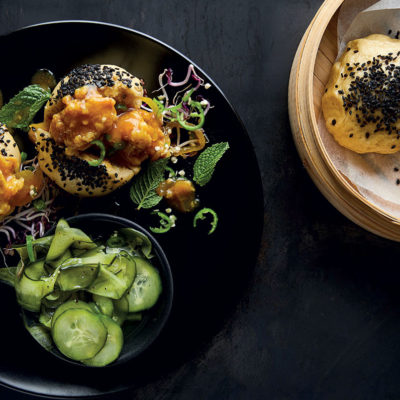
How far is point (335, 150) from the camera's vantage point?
278cm

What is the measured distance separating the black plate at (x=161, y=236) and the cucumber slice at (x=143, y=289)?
0.94ft

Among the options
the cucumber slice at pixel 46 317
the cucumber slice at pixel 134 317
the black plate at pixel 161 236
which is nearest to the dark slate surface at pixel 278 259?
the black plate at pixel 161 236

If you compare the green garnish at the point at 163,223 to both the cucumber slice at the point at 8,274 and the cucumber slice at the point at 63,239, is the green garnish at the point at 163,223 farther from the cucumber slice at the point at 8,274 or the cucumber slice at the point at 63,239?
the cucumber slice at the point at 8,274

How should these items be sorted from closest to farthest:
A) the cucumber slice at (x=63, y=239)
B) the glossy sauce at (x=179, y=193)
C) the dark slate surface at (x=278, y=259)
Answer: the cucumber slice at (x=63, y=239), the glossy sauce at (x=179, y=193), the dark slate surface at (x=278, y=259)

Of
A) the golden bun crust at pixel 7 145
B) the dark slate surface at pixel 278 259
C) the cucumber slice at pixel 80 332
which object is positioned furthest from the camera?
the dark slate surface at pixel 278 259

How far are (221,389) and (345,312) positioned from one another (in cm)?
98

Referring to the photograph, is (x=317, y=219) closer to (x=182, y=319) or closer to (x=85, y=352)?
(x=182, y=319)

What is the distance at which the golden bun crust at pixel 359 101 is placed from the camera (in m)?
2.65

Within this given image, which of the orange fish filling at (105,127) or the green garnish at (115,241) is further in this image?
the green garnish at (115,241)

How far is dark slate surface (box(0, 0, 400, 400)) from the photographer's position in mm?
2939

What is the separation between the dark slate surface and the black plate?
280mm

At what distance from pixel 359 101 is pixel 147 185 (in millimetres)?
1344

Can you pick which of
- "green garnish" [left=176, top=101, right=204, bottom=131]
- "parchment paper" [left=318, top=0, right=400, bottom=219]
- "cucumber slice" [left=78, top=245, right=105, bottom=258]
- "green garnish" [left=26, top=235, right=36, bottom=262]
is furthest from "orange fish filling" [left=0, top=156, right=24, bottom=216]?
"parchment paper" [left=318, top=0, right=400, bottom=219]

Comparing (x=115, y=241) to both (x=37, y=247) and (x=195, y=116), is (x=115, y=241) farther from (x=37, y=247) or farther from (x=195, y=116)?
(x=195, y=116)
